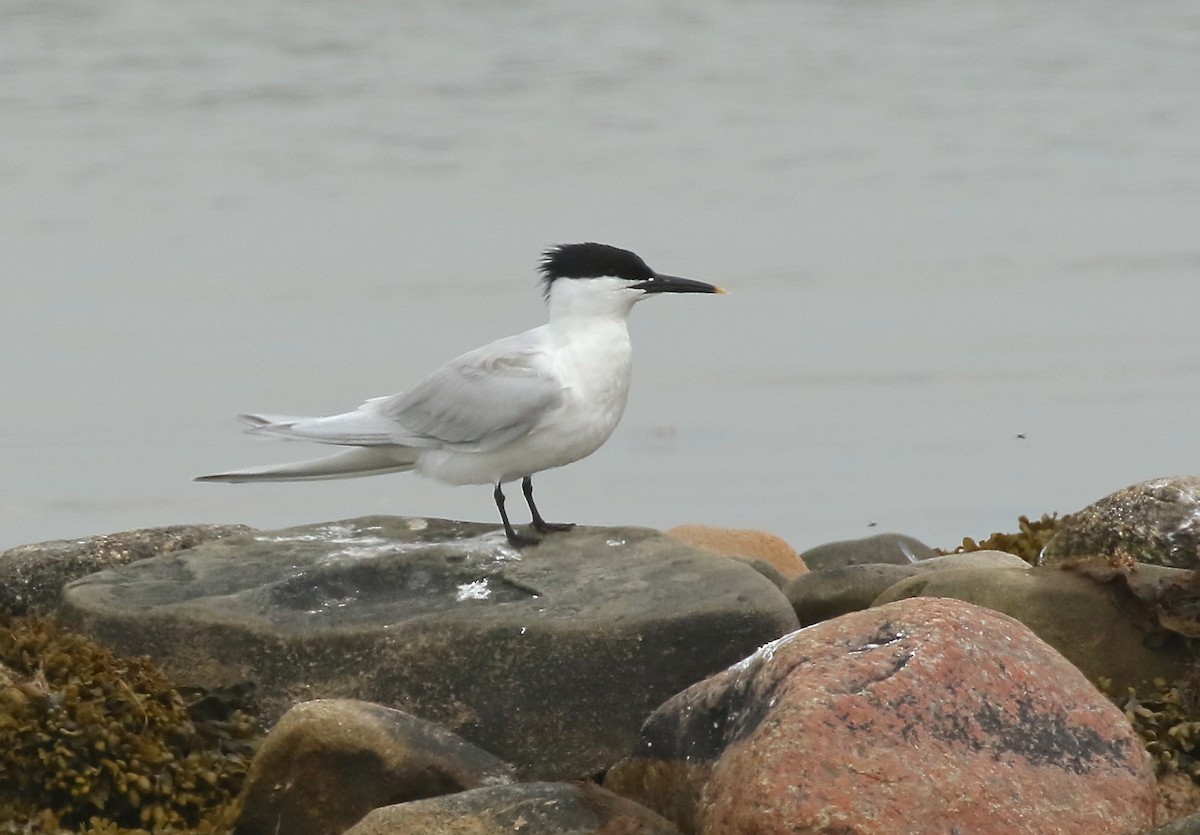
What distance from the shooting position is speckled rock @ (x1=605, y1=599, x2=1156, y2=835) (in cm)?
432

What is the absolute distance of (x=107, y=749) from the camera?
17.4 feet

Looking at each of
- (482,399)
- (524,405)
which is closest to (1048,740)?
(524,405)

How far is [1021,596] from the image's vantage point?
569 centimetres

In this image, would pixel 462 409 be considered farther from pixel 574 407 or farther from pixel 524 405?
pixel 574 407

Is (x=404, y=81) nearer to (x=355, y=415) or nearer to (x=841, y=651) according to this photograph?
(x=355, y=415)

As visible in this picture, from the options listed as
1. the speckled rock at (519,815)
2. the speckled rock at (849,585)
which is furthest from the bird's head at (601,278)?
the speckled rock at (519,815)

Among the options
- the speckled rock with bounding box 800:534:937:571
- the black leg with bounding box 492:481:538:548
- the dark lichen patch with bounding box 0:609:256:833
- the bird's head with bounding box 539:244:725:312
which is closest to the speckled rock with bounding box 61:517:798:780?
the black leg with bounding box 492:481:538:548

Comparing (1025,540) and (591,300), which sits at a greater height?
(591,300)

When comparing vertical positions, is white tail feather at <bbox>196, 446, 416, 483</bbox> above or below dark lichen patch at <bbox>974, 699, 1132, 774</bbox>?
above

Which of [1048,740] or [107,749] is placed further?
[107,749]

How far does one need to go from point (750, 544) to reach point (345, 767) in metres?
3.25

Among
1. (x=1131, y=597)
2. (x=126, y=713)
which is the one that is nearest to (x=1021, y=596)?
(x=1131, y=597)

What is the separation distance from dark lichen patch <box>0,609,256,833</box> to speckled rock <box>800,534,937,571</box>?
120 inches

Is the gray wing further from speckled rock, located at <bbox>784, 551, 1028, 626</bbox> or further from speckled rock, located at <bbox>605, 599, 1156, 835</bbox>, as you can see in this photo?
speckled rock, located at <bbox>605, 599, 1156, 835</bbox>
